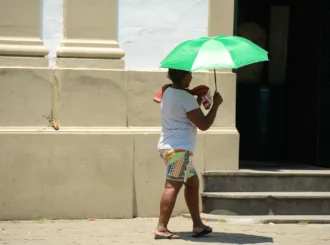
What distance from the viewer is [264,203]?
904 centimetres

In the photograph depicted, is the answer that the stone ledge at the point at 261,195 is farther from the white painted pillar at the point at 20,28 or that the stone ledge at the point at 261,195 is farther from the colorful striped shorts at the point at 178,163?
the white painted pillar at the point at 20,28

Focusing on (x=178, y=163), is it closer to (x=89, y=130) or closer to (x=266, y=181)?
(x=89, y=130)

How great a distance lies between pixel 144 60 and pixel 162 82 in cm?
33

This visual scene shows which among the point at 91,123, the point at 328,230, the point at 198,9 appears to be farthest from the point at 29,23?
the point at 328,230

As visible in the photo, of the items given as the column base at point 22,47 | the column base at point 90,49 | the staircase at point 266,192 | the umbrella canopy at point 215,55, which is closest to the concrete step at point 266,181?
the staircase at point 266,192

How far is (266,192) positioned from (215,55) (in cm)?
257

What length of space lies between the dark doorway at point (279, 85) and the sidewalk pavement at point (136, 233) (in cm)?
244

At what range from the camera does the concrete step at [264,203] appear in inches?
355

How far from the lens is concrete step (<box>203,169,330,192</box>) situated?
9.20 meters

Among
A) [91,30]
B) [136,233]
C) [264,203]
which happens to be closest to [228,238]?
[136,233]

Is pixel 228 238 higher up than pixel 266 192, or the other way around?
pixel 266 192

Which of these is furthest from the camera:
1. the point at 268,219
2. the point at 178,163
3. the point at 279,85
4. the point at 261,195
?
the point at 279,85

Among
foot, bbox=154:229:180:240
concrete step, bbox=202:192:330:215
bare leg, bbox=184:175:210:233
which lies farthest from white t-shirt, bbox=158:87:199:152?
concrete step, bbox=202:192:330:215

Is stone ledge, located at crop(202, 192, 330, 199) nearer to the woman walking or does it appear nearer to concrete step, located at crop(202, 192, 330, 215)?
concrete step, located at crop(202, 192, 330, 215)
